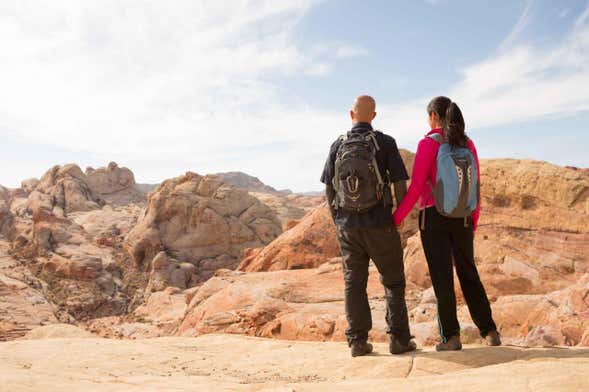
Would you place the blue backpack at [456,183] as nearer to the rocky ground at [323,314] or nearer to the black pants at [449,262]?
the black pants at [449,262]

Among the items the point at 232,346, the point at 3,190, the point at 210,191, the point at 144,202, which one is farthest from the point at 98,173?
the point at 232,346

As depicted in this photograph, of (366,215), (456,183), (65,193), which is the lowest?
(366,215)

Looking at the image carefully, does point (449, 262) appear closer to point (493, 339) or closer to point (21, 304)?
point (493, 339)

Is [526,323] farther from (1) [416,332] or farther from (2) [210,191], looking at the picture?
(2) [210,191]

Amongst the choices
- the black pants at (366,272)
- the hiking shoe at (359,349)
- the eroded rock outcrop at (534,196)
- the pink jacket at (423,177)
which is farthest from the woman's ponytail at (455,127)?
the eroded rock outcrop at (534,196)

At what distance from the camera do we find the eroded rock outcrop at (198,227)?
3969 centimetres

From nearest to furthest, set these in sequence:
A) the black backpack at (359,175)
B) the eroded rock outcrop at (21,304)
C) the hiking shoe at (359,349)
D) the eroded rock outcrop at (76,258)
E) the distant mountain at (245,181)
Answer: the black backpack at (359,175) < the hiking shoe at (359,349) < the eroded rock outcrop at (21,304) < the eroded rock outcrop at (76,258) < the distant mountain at (245,181)

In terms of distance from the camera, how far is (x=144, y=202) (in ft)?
222

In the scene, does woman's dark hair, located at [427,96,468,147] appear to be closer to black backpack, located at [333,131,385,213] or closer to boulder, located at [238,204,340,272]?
black backpack, located at [333,131,385,213]

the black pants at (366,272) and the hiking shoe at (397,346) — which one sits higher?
the black pants at (366,272)

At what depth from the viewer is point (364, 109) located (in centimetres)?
597

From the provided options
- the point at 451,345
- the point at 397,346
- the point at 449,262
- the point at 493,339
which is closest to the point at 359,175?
the point at 449,262

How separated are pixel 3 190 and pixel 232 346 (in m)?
76.2

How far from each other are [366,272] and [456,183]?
1.45 m
